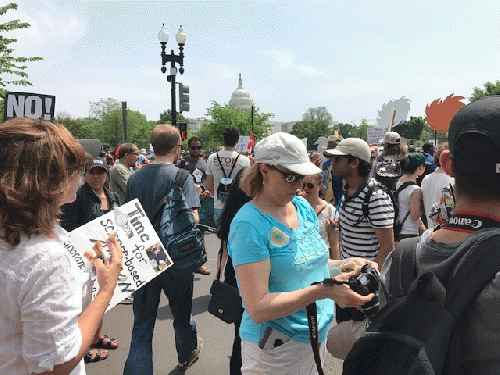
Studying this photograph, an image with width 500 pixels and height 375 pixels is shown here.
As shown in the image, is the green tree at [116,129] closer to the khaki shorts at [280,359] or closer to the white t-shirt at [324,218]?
the white t-shirt at [324,218]

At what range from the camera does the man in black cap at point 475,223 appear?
3.37ft

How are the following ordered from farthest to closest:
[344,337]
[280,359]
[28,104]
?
[28,104] → [280,359] → [344,337]

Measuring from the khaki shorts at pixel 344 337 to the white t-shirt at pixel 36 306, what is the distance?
1107 millimetres

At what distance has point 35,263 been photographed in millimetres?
1339

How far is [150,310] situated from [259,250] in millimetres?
1936

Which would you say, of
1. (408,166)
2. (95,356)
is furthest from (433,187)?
(95,356)

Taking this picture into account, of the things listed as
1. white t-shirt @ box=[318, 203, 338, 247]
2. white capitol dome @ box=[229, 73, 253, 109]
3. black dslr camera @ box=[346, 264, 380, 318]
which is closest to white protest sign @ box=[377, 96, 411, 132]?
white t-shirt @ box=[318, 203, 338, 247]

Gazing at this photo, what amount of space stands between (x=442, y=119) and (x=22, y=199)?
25.0 ft

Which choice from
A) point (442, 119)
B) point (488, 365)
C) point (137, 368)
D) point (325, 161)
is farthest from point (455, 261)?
point (325, 161)

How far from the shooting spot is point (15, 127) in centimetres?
142

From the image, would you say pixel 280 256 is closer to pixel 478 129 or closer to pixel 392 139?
pixel 478 129

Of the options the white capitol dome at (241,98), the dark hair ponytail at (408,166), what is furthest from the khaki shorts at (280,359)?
the white capitol dome at (241,98)

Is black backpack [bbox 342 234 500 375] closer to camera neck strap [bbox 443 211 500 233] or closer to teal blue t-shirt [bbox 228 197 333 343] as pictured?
camera neck strap [bbox 443 211 500 233]

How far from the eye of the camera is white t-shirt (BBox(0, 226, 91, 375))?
1.32 metres
